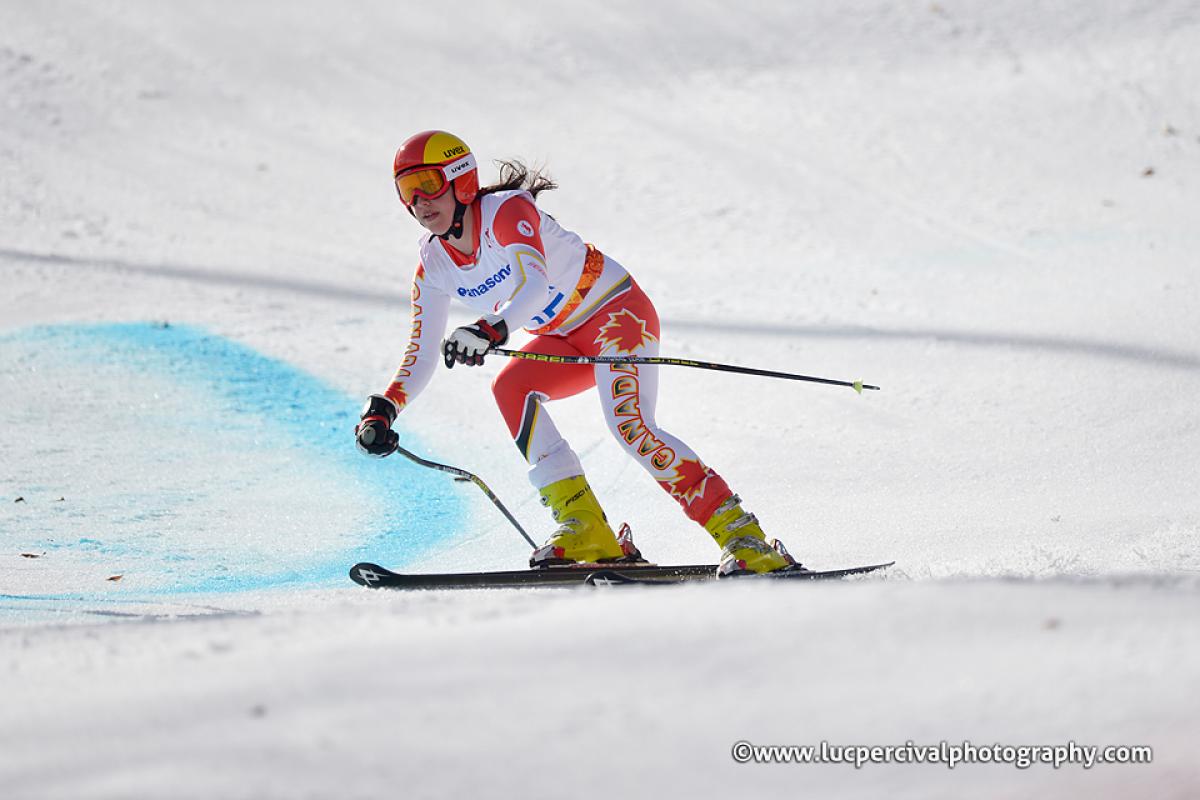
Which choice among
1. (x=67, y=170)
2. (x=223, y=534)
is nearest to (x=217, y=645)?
(x=223, y=534)

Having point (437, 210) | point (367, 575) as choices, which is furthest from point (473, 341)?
point (367, 575)

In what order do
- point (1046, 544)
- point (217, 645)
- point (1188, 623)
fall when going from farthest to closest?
point (1046, 544)
point (217, 645)
point (1188, 623)

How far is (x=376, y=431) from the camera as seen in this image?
4.57 meters

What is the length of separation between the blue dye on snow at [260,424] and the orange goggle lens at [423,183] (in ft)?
5.28

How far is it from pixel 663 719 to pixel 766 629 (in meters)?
0.36

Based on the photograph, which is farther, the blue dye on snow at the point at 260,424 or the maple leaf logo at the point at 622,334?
the blue dye on snow at the point at 260,424

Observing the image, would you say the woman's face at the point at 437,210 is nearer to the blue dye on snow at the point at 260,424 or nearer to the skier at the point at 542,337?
the skier at the point at 542,337

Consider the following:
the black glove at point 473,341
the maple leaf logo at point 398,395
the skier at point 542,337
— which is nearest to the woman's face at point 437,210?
the skier at point 542,337

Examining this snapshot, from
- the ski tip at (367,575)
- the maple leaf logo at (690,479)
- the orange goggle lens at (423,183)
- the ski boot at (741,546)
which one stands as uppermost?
the orange goggle lens at (423,183)

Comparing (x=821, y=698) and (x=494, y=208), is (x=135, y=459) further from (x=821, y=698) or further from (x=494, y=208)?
(x=821, y=698)

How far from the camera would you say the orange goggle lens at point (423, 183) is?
4449mm

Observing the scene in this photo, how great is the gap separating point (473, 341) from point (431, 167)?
2.18 feet

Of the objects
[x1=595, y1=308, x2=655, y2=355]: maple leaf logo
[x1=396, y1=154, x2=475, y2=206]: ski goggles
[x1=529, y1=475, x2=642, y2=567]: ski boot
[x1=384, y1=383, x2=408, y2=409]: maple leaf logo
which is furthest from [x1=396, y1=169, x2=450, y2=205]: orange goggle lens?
[x1=529, y1=475, x2=642, y2=567]: ski boot

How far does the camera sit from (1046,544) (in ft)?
16.4
